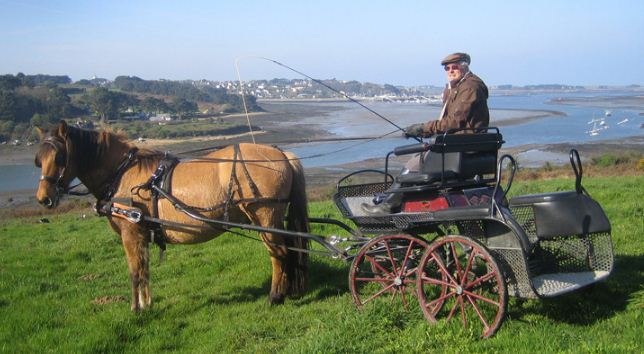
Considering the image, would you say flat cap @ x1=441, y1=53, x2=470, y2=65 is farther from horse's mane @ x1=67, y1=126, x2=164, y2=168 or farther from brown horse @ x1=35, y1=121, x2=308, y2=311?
horse's mane @ x1=67, y1=126, x2=164, y2=168

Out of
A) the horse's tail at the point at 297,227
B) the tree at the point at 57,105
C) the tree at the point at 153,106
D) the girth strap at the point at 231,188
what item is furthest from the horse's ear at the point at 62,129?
the tree at the point at 153,106

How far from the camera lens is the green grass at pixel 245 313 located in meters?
4.48

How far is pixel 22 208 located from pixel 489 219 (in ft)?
81.5

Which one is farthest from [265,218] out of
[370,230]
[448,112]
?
[448,112]

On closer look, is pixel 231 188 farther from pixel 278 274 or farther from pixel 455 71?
pixel 455 71

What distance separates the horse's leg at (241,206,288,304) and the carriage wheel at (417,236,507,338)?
1.91 m

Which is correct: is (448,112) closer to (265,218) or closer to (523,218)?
(523,218)

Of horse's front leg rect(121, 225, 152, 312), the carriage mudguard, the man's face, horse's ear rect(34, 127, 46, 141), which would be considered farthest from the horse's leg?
the carriage mudguard

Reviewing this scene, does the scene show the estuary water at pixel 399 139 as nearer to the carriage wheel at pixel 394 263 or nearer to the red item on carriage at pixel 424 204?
the carriage wheel at pixel 394 263

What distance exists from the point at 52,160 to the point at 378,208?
376cm

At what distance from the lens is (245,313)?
244 inches

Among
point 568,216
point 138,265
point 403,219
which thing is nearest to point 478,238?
point 403,219

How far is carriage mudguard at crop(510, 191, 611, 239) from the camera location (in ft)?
16.3

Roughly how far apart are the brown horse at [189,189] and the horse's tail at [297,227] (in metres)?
0.01
